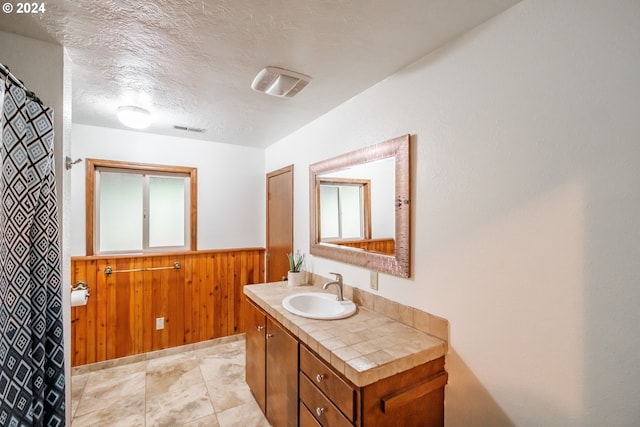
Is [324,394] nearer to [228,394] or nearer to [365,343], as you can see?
[365,343]

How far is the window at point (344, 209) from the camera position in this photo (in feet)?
6.01

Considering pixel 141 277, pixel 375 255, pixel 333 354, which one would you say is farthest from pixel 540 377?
pixel 141 277

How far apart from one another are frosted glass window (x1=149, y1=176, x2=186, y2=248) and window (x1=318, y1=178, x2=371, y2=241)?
172 centimetres

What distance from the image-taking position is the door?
2824 millimetres

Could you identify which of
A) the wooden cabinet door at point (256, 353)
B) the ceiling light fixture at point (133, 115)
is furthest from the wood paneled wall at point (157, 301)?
the ceiling light fixture at point (133, 115)

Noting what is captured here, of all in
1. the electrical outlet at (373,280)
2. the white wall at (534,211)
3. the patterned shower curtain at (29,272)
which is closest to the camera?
the white wall at (534,211)

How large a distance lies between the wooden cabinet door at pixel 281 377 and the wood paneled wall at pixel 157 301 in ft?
4.77

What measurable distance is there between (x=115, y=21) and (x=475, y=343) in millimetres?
2056

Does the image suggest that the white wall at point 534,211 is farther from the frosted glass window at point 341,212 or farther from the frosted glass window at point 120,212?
the frosted glass window at point 120,212

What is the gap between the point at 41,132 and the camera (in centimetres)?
111

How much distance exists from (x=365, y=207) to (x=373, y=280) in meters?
0.47

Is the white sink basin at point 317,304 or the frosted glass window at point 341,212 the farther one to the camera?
the frosted glass window at point 341,212

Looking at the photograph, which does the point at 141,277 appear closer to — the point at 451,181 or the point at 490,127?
the point at 451,181

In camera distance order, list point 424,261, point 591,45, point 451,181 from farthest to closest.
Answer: point 424,261 < point 451,181 < point 591,45
